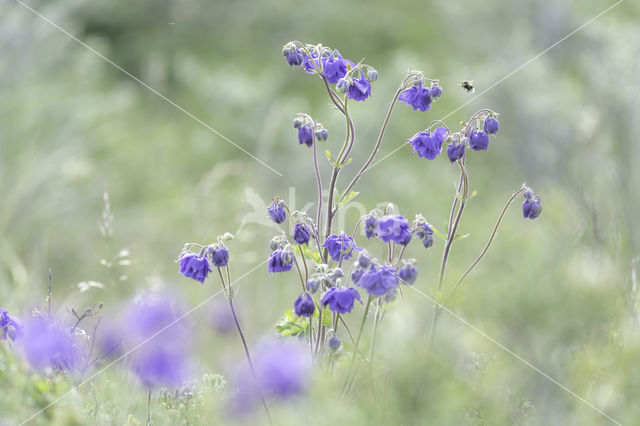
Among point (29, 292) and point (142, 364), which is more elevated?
point (142, 364)

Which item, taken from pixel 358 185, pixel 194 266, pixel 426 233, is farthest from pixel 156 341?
pixel 358 185

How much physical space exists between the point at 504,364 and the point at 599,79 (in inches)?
123

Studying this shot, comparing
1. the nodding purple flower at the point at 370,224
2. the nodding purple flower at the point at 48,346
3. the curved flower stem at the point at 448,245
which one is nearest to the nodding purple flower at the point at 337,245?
the nodding purple flower at the point at 370,224

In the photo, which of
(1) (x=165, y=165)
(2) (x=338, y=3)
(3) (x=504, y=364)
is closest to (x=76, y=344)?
(3) (x=504, y=364)

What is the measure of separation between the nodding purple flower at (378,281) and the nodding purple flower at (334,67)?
375 mm

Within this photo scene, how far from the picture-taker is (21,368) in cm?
97

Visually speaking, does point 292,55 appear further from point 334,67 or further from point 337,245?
point 337,245

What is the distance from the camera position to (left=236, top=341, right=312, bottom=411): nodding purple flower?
0.81 m

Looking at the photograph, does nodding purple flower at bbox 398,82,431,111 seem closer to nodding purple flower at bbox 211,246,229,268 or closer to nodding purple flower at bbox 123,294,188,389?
nodding purple flower at bbox 211,246,229,268

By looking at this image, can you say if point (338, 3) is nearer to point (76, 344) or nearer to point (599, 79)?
point (599, 79)

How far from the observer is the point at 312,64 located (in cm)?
113

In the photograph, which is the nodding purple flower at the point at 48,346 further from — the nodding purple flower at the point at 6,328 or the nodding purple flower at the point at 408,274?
the nodding purple flower at the point at 408,274

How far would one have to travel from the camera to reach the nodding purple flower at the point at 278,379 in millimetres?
811

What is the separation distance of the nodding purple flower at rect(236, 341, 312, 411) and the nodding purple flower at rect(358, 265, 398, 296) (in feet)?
0.45
